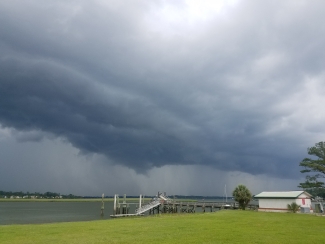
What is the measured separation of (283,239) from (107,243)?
36.3ft

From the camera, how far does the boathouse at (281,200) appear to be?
159ft

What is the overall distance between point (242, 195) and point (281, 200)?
677 cm

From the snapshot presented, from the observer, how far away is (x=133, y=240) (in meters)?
17.7

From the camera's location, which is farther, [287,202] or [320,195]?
[320,195]

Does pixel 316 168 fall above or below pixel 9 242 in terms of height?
above

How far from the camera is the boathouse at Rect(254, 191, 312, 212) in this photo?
4859cm

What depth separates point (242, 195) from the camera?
52625 mm

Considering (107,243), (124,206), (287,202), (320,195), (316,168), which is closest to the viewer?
(107,243)

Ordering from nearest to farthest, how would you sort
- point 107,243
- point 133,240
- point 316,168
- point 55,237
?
point 107,243 → point 133,240 → point 55,237 → point 316,168

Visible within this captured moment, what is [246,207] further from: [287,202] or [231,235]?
[231,235]

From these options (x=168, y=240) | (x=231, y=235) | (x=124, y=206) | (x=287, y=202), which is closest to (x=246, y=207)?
(x=287, y=202)

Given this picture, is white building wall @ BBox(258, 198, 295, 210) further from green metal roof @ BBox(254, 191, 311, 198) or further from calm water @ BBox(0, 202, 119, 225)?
calm water @ BBox(0, 202, 119, 225)

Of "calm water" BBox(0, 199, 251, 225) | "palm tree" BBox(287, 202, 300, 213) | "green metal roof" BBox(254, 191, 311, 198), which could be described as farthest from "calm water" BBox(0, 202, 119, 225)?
"palm tree" BBox(287, 202, 300, 213)

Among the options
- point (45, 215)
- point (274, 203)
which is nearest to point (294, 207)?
point (274, 203)
